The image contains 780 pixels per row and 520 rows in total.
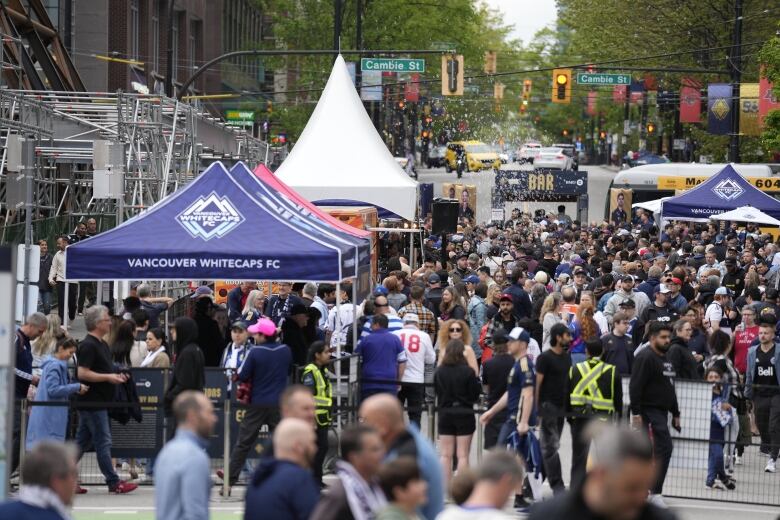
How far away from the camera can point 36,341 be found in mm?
13828

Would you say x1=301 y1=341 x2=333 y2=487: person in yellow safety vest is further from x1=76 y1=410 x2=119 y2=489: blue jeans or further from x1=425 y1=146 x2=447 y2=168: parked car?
x1=425 y1=146 x2=447 y2=168: parked car

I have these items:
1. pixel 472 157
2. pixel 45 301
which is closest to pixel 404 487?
pixel 45 301

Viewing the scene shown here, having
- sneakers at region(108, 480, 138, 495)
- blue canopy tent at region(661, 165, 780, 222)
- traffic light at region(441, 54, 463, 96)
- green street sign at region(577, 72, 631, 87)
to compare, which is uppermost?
green street sign at region(577, 72, 631, 87)

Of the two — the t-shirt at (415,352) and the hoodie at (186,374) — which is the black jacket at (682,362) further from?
the hoodie at (186,374)

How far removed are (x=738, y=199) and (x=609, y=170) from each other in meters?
72.4

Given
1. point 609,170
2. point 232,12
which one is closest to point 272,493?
point 232,12

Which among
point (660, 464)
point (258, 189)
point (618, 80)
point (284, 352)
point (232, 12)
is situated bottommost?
point (660, 464)

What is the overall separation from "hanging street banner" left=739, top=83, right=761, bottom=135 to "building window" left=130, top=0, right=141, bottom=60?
23177mm

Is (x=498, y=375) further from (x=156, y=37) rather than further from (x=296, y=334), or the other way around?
(x=156, y=37)

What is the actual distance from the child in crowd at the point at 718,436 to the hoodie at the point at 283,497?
706 cm

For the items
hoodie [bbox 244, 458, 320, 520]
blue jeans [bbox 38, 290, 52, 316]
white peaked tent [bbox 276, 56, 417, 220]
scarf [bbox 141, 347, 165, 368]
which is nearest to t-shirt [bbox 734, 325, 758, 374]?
scarf [bbox 141, 347, 165, 368]

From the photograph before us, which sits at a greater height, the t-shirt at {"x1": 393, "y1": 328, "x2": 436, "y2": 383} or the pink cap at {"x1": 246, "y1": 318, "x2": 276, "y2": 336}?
the pink cap at {"x1": 246, "y1": 318, "x2": 276, "y2": 336}

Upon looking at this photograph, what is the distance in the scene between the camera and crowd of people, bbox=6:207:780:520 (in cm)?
732

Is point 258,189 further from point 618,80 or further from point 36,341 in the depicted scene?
point 618,80
